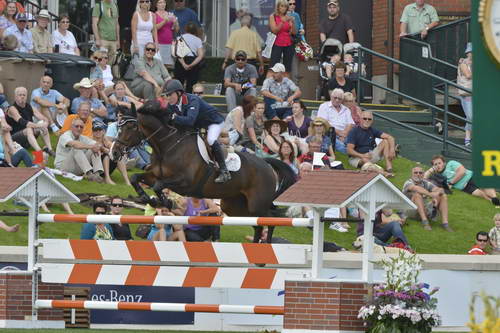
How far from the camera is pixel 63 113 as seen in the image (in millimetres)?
20531

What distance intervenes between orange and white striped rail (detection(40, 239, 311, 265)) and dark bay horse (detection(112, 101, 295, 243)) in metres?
2.68

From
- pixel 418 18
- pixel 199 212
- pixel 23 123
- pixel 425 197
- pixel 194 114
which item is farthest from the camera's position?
pixel 418 18

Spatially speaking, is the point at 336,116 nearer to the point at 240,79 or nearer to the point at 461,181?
the point at 240,79

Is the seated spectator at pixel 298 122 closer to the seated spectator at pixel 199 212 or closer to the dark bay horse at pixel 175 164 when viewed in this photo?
the seated spectator at pixel 199 212

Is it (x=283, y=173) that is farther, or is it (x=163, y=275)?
(x=283, y=173)

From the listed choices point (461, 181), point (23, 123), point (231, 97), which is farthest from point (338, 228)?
point (23, 123)

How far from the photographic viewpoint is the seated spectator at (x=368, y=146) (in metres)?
20.8

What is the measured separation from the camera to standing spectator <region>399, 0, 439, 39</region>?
25062 millimetres

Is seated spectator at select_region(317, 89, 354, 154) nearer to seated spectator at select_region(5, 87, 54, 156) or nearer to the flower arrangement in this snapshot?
seated spectator at select_region(5, 87, 54, 156)

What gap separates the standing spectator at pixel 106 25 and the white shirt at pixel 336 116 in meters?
4.37

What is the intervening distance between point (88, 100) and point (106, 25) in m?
3.17

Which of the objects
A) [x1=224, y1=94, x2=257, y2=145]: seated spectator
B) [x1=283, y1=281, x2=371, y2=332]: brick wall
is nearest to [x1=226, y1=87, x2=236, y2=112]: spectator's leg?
[x1=224, y1=94, x2=257, y2=145]: seated spectator

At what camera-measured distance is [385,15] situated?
2684 cm

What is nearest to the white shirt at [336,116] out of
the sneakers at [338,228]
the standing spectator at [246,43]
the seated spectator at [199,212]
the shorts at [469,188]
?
the shorts at [469,188]
